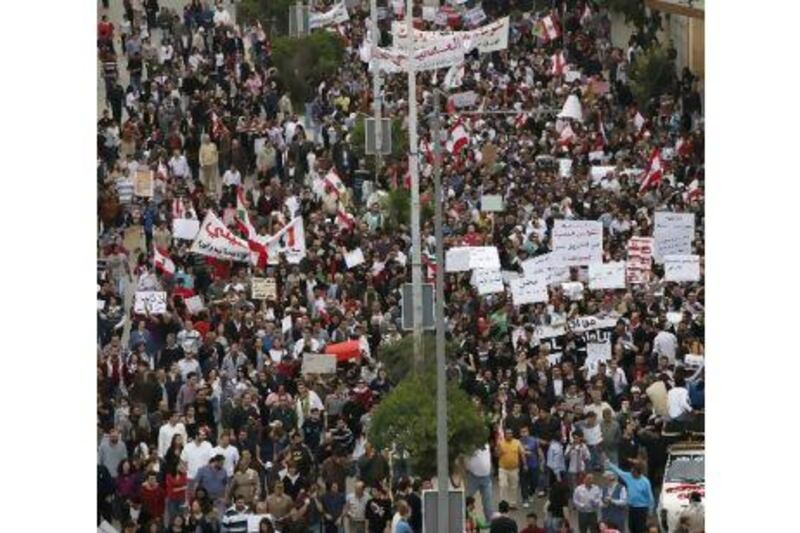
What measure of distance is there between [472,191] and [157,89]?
Result: 8724 mm

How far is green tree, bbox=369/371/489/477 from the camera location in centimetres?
2433

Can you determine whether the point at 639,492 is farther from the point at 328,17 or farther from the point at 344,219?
the point at 328,17

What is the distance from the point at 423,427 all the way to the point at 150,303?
20.5ft

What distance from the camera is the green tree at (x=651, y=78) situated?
4750 cm

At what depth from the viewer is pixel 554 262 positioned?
31844 millimetres

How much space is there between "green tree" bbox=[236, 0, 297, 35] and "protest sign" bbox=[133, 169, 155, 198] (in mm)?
12741

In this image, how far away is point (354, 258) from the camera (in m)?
33.4

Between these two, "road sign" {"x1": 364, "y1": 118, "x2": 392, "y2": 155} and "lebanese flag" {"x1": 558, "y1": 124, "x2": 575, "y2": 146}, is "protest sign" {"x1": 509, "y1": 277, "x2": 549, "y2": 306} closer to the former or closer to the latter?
"road sign" {"x1": 364, "y1": 118, "x2": 392, "y2": 155}

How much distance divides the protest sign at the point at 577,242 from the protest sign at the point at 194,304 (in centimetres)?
419

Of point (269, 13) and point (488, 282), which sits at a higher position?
point (269, 13)

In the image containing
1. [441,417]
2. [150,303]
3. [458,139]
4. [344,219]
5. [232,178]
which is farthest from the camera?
[458,139]

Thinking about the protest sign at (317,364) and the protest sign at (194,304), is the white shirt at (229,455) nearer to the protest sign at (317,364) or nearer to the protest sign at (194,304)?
the protest sign at (317,364)

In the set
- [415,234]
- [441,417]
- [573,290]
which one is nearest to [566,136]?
[415,234]

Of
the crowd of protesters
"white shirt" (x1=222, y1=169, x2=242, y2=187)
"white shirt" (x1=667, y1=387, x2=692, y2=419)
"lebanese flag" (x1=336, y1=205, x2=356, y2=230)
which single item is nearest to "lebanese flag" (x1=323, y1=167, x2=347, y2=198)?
the crowd of protesters
